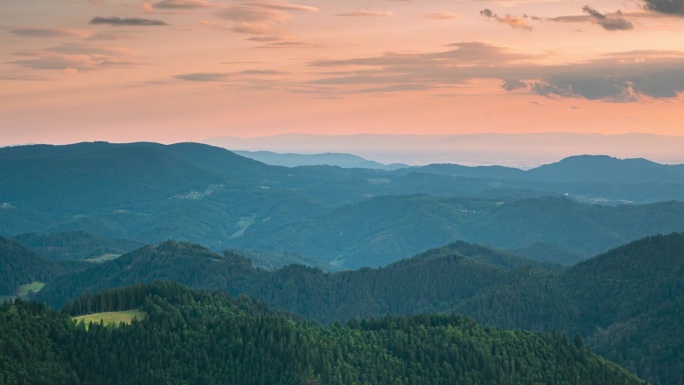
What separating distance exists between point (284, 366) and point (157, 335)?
74.8 ft

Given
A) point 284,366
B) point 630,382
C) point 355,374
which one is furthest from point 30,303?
point 630,382

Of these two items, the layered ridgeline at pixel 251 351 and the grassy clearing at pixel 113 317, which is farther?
the grassy clearing at pixel 113 317

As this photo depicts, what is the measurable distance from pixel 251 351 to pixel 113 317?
2894 centimetres

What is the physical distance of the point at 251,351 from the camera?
16812cm

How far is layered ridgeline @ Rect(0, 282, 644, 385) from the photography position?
156750 millimetres

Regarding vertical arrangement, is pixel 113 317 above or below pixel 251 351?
above

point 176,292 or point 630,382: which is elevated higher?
point 176,292

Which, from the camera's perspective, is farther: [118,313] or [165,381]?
[118,313]

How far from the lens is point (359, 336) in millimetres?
187500

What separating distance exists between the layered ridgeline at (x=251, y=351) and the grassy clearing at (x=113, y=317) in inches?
77.0

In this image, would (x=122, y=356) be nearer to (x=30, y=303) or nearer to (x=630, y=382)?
(x=30, y=303)

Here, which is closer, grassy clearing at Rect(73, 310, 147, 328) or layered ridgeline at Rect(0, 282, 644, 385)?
layered ridgeline at Rect(0, 282, 644, 385)

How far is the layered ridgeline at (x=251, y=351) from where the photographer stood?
514 feet

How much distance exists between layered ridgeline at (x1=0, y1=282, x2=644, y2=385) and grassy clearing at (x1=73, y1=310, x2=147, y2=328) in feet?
6.41
